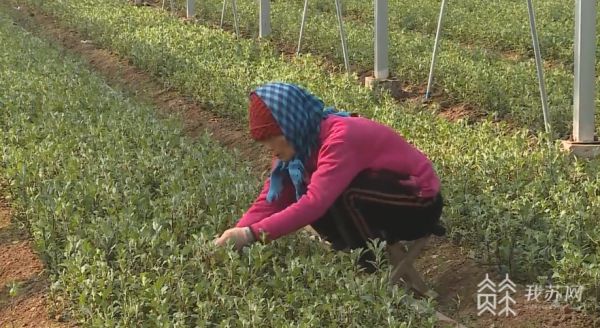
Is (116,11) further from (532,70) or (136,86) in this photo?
(532,70)

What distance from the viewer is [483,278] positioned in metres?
3.96

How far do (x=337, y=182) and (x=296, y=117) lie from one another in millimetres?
329

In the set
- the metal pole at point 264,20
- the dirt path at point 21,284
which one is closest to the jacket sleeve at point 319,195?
the dirt path at point 21,284

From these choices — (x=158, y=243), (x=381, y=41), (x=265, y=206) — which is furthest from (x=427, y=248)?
(x=381, y=41)

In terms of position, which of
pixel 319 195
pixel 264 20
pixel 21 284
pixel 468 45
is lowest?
pixel 21 284

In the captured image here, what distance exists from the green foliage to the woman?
0.16 meters

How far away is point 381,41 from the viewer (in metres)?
8.86

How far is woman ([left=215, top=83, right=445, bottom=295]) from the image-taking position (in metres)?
3.25

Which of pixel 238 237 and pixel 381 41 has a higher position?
pixel 381 41

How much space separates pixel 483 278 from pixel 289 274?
1.27 m

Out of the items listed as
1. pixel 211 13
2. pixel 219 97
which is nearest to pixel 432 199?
pixel 219 97

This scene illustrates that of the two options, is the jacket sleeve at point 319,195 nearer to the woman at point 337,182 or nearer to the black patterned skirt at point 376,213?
the woman at point 337,182

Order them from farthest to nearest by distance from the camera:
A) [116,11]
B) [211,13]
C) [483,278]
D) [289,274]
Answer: [211,13]
[116,11]
[483,278]
[289,274]

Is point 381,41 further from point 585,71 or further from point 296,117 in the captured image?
point 296,117
